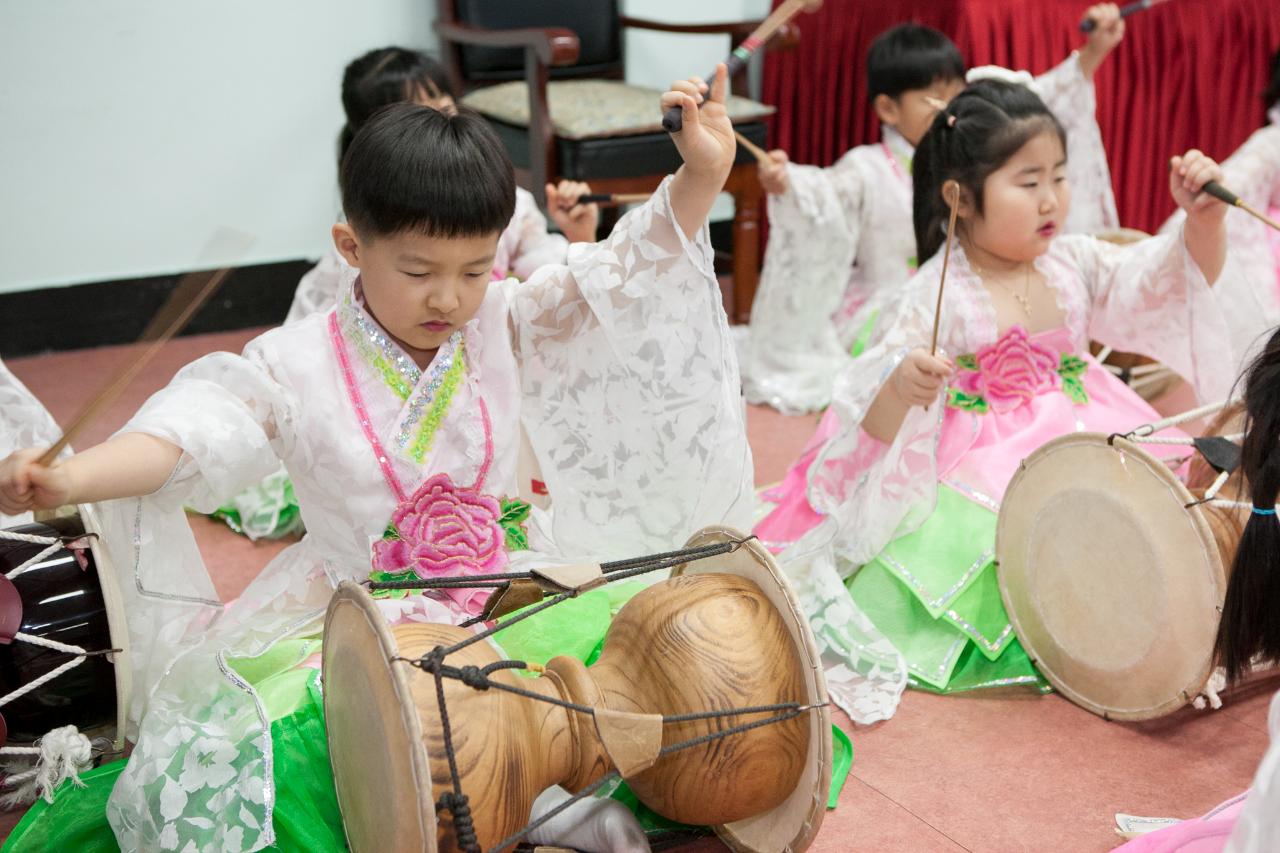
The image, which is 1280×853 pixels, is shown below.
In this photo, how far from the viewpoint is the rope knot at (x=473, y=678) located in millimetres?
1173

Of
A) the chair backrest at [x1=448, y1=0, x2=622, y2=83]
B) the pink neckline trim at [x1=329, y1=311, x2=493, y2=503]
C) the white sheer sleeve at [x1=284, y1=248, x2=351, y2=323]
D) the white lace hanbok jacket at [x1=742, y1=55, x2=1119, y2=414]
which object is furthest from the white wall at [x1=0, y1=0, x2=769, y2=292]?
the pink neckline trim at [x1=329, y1=311, x2=493, y2=503]

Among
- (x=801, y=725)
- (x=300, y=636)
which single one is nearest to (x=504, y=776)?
(x=801, y=725)

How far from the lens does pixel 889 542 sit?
6.36ft

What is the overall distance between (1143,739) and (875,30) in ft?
8.17

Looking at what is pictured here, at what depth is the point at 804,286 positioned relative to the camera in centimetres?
313

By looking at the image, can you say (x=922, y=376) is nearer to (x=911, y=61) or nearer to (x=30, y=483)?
(x=30, y=483)

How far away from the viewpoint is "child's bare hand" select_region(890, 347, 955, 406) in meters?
1.76

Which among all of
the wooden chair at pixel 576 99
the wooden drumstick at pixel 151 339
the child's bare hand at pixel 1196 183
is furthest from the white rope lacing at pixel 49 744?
the wooden chair at pixel 576 99

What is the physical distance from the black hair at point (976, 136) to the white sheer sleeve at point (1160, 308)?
0.70 feet

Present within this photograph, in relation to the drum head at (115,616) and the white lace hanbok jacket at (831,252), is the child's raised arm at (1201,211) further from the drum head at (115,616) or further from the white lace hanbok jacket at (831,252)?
the drum head at (115,616)

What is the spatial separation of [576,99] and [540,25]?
35 cm

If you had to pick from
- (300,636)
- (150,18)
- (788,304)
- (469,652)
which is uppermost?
(150,18)

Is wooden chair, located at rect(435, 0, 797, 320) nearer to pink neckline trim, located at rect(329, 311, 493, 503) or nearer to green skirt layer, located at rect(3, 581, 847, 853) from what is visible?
pink neckline trim, located at rect(329, 311, 493, 503)

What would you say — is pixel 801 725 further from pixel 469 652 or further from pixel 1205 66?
pixel 1205 66
